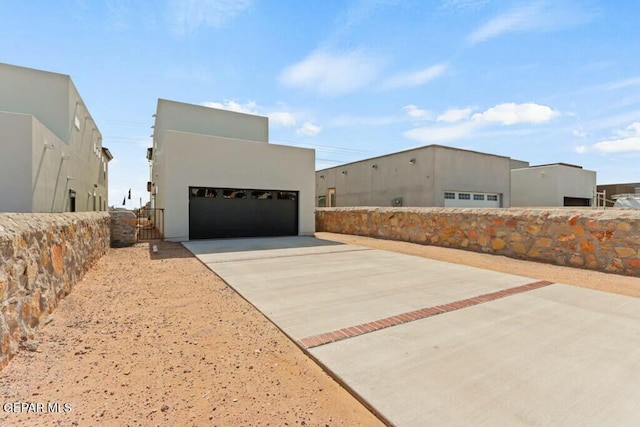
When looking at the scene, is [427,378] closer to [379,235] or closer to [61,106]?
[379,235]

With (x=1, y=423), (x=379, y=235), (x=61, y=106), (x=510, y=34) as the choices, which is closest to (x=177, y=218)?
(x=61, y=106)

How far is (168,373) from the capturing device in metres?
2.49

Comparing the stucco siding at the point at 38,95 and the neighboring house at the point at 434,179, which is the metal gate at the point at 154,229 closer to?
the stucco siding at the point at 38,95

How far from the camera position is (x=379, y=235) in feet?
43.8

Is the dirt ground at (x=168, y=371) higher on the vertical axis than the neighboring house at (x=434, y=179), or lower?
lower

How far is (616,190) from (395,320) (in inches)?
→ 1712

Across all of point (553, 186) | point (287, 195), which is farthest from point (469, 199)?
point (287, 195)

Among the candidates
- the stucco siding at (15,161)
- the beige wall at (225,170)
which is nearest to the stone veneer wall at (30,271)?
the stucco siding at (15,161)

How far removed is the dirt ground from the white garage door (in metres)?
17.5

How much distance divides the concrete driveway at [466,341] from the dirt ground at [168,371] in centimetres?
29

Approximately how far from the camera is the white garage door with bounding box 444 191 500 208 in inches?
746

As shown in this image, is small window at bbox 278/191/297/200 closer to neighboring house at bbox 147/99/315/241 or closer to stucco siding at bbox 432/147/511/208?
neighboring house at bbox 147/99/315/241

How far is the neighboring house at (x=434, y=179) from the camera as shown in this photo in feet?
60.5

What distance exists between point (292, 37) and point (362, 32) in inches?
86.8
